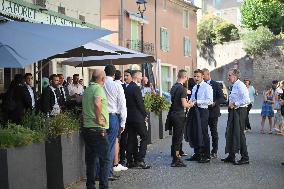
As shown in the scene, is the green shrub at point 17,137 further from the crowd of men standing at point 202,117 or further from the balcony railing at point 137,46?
the balcony railing at point 137,46

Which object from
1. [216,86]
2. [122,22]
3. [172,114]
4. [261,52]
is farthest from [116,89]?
[261,52]

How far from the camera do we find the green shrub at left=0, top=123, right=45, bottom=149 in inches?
272

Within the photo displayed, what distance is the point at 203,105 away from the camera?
37.9 ft

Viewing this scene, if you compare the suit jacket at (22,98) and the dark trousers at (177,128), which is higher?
the suit jacket at (22,98)

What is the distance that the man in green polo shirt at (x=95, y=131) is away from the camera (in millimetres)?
8070

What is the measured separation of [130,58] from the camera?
14727 mm

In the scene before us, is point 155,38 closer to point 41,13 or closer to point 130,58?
point 130,58

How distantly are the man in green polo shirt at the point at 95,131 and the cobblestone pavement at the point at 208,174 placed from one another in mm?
815

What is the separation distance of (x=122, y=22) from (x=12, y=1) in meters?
25.8

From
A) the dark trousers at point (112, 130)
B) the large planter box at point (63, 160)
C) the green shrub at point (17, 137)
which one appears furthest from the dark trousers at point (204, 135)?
the green shrub at point (17, 137)

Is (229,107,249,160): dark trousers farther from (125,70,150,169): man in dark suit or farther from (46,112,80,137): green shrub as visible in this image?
(46,112,80,137): green shrub

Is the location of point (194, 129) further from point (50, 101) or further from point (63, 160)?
point (63, 160)

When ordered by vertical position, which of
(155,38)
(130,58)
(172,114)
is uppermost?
(155,38)

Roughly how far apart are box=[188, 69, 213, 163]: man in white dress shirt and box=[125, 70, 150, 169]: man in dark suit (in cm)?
133
